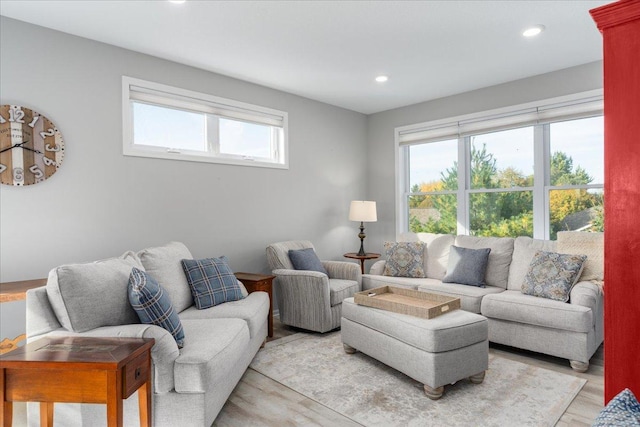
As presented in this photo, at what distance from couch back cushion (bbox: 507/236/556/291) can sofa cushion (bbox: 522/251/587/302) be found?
0.24m

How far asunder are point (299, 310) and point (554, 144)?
316 centimetres

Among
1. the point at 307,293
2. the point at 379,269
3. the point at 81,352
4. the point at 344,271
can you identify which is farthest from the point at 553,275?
the point at 81,352

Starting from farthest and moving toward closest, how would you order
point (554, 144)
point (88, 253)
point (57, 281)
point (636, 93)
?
point (554, 144), point (88, 253), point (57, 281), point (636, 93)

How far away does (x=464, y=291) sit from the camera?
3.53 meters

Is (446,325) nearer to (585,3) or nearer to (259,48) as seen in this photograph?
(585,3)

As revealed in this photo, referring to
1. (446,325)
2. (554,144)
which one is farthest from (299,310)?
(554,144)

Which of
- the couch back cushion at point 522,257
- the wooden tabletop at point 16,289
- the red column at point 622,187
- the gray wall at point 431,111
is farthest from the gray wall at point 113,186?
the red column at point 622,187

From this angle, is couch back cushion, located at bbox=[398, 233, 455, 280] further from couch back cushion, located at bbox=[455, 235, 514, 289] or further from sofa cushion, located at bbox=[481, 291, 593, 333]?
sofa cushion, located at bbox=[481, 291, 593, 333]

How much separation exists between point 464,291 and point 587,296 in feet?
3.08

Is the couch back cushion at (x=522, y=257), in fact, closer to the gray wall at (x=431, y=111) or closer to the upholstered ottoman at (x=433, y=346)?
the upholstered ottoman at (x=433, y=346)

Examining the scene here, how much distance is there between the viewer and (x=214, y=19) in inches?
110

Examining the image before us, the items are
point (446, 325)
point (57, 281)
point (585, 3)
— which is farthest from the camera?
point (585, 3)

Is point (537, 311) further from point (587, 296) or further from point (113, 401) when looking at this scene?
point (113, 401)

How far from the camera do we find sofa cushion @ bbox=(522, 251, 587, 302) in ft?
10.1
